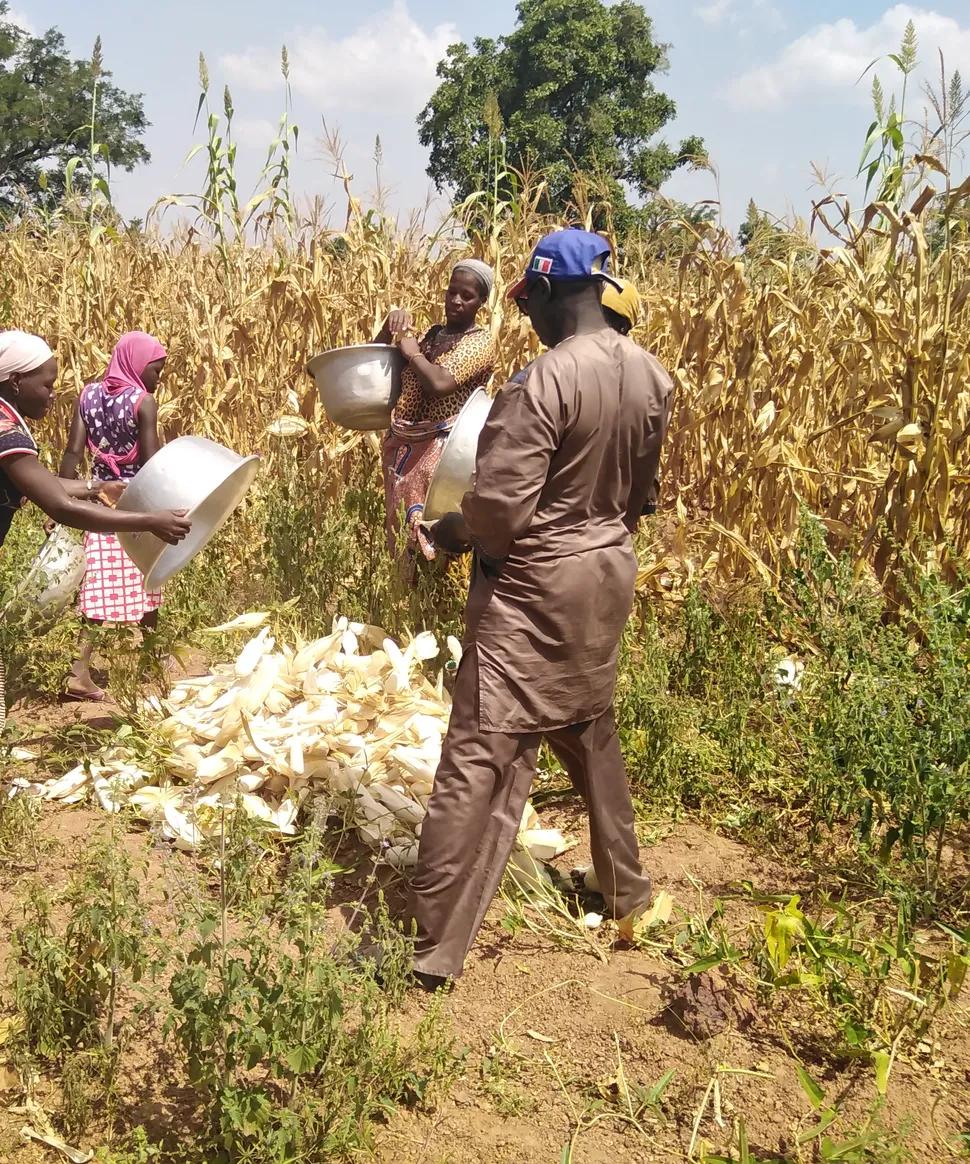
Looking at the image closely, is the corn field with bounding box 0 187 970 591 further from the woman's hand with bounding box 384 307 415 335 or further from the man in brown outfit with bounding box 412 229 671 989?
the man in brown outfit with bounding box 412 229 671 989

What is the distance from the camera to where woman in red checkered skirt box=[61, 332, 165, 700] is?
15.1ft

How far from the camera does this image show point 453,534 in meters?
3.05

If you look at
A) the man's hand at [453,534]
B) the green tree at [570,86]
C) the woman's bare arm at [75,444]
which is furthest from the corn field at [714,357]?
the green tree at [570,86]

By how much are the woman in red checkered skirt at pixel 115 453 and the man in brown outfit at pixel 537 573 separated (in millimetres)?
2348

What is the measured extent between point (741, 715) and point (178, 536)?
212 cm

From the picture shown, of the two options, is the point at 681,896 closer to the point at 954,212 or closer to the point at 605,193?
the point at 954,212

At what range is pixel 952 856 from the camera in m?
3.43

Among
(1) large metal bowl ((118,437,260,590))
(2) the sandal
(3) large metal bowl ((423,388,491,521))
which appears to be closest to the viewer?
(1) large metal bowl ((118,437,260,590))

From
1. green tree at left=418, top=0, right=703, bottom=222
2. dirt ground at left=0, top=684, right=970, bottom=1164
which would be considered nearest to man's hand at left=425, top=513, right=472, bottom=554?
dirt ground at left=0, top=684, right=970, bottom=1164

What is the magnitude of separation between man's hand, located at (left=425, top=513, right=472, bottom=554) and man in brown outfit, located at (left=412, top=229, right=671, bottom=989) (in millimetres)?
217

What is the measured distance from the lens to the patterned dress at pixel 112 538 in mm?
4602

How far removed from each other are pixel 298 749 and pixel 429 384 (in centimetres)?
172

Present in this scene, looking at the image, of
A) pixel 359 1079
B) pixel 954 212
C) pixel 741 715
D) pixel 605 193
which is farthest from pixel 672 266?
pixel 359 1079

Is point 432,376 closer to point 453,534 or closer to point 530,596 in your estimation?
point 453,534
